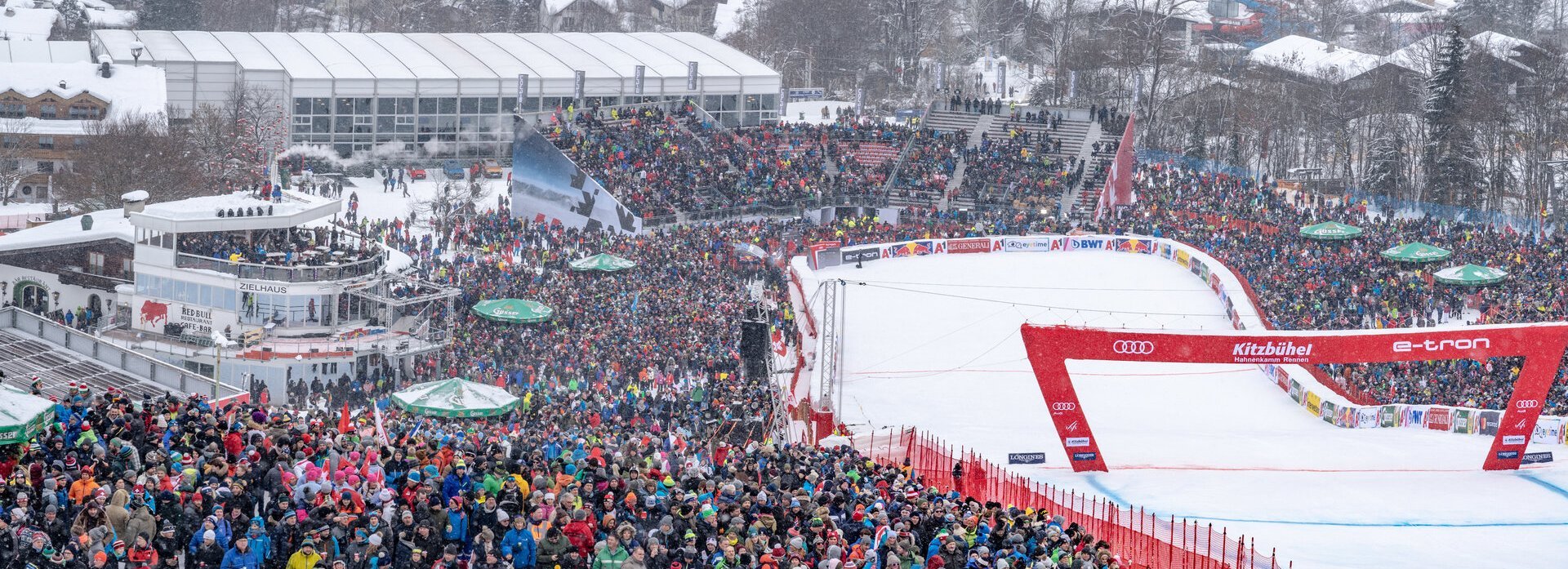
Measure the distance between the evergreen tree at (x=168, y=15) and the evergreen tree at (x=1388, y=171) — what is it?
6167 centimetres

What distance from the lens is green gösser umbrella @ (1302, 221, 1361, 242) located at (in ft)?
167

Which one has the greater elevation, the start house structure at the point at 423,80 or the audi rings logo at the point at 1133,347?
the start house structure at the point at 423,80

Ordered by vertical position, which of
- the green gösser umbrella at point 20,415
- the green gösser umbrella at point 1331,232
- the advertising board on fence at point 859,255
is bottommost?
the advertising board on fence at point 859,255

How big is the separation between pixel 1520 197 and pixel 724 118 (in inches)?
1275

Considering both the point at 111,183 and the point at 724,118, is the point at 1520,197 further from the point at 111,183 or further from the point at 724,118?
the point at 111,183

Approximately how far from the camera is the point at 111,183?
58.3 meters

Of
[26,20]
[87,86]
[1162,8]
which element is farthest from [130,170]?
[1162,8]

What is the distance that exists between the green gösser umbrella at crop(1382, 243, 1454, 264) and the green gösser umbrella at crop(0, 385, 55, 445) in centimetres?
3815

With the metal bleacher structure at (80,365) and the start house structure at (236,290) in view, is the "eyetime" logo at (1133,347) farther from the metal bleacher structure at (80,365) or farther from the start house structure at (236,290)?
the start house structure at (236,290)

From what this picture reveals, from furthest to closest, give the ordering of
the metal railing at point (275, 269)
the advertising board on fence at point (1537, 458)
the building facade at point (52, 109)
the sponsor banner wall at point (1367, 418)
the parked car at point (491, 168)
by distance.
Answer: the parked car at point (491, 168) → the building facade at point (52, 109) → the metal railing at point (275, 269) → the sponsor banner wall at point (1367, 418) → the advertising board on fence at point (1537, 458)

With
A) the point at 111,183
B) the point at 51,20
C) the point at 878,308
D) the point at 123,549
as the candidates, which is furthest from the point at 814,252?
the point at 51,20

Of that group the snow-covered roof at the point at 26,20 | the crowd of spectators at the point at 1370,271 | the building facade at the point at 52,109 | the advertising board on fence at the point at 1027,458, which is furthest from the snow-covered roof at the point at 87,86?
the advertising board on fence at the point at 1027,458

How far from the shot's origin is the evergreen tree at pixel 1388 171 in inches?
2739

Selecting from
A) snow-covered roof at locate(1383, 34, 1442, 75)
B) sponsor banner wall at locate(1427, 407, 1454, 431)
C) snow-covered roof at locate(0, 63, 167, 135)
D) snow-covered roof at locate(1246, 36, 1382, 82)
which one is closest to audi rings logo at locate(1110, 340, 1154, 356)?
sponsor banner wall at locate(1427, 407, 1454, 431)
